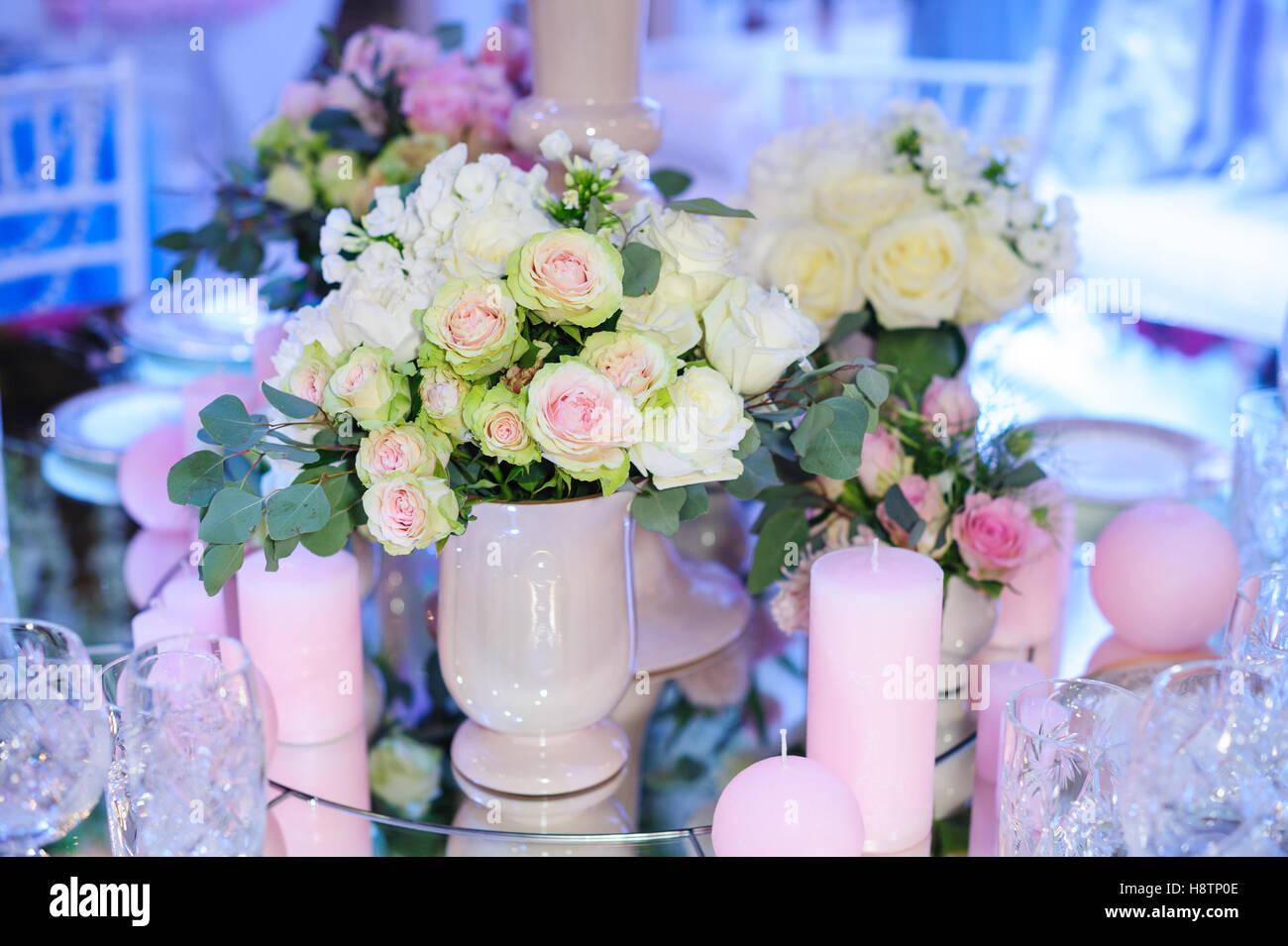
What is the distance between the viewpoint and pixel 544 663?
0.95 metres

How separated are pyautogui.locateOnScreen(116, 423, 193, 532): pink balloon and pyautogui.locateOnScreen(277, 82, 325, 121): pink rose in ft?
1.20

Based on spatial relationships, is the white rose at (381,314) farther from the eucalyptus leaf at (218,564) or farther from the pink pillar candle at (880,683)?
the pink pillar candle at (880,683)

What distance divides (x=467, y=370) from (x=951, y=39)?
→ 521cm

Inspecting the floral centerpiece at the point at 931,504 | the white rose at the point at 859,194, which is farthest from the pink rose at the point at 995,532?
the white rose at the point at 859,194

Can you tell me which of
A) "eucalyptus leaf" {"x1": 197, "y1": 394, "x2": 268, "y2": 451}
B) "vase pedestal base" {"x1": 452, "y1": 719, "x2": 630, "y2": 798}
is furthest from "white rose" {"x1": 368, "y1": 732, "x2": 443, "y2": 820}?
"eucalyptus leaf" {"x1": 197, "y1": 394, "x2": 268, "y2": 451}

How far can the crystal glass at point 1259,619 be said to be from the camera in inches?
35.2

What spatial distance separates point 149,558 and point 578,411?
72 cm

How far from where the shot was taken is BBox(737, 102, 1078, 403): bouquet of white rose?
119 cm

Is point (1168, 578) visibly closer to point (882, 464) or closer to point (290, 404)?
point (882, 464)

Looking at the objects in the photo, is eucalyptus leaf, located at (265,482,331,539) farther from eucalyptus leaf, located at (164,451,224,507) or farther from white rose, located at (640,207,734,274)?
white rose, located at (640,207,734,274)

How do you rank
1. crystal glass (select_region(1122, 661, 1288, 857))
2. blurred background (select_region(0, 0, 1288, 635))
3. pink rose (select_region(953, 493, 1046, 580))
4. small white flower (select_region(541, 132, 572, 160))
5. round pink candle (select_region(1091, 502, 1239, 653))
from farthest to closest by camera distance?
1. blurred background (select_region(0, 0, 1288, 635))
2. round pink candle (select_region(1091, 502, 1239, 653))
3. pink rose (select_region(953, 493, 1046, 580))
4. small white flower (select_region(541, 132, 572, 160))
5. crystal glass (select_region(1122, 661, 1288, 857))

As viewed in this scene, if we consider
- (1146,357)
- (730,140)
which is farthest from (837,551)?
(730,140)

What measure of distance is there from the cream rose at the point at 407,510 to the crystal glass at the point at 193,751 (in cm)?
11
